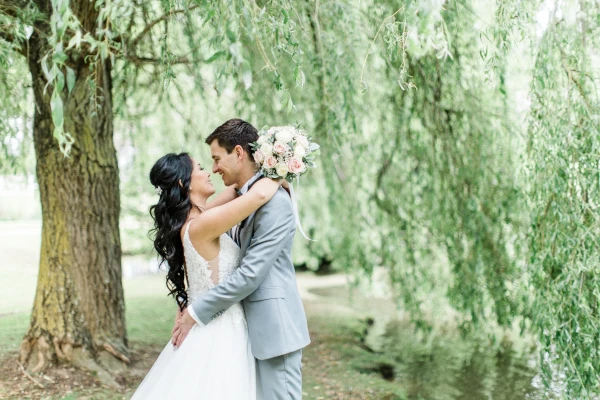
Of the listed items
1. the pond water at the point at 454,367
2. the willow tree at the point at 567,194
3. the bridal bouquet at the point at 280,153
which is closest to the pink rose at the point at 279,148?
the bridal bouquet at the point at 280,153

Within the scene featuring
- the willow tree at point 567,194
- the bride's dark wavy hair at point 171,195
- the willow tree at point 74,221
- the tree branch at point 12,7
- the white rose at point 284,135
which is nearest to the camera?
the white rose at point 284,135

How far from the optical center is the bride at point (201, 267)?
2.12m

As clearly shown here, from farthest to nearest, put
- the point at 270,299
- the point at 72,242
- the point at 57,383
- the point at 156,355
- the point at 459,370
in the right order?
the point at 459,370
the point at 156,355
the point at 72,242
the point at 57,383
the point at 270,299

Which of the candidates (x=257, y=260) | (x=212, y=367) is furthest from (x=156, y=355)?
(x=257, y=260)

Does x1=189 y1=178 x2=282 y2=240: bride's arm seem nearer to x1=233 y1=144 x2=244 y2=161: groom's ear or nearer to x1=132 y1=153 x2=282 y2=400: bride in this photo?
x1=132 y1=153 x2=282 y2=400: bride

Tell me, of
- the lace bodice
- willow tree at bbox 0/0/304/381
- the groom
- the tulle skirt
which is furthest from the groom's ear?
willow tree at bbox 0/0/304/381

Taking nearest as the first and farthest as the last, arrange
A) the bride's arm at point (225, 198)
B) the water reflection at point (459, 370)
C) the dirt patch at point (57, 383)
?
the bride's arm at point (225, 198), the dirt patch at point (57, 383), the water reflection at point (459, 370)

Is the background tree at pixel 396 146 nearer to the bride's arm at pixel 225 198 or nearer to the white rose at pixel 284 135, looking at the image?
the white rose at pixel 284 135

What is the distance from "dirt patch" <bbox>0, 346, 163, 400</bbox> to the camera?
3639 millimetres

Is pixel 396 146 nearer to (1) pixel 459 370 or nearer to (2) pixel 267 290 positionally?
(1) pixel 459 370

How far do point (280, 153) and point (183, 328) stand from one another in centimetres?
78

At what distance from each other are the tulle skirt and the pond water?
275 centimetres

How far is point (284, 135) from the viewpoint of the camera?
2186 millimetres

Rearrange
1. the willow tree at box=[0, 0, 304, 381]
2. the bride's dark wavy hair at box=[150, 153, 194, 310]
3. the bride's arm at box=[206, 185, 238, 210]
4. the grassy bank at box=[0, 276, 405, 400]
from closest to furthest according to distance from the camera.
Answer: the bride's dark wavy hair at box=[150, 153, 194, 310] < the bride's arm at box=[206, 185, 238, 210] < the grassy bank at box=[0, 276, 405, 400] < the willow tree at box=[0, 0, 304, 381]
